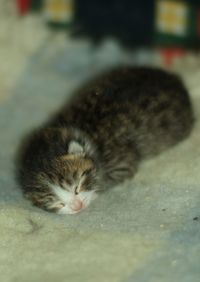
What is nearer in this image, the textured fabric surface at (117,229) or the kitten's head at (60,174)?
the textured fabric surface at (117,229)

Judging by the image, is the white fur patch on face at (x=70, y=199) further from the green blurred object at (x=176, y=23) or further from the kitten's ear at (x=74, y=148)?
the green blurred object at (x=176, y=23)

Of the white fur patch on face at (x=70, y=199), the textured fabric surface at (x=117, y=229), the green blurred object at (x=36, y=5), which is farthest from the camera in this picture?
the green blurred object at (x=36, y=5)

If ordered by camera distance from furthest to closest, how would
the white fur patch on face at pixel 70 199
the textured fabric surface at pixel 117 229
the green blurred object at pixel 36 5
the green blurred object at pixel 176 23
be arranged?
the green blurred object at pixel 36 5
the green blurred object at pixel 176 23
the white fur patch on face at pixel 70 199
the textured fabric surface at pixel 117 229

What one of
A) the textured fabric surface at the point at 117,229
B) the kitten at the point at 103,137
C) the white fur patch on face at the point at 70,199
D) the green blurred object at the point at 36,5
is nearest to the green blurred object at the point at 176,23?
the textured fabric surface at the point at 117,229

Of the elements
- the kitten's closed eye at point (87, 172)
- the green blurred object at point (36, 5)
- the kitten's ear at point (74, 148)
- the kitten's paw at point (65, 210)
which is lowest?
the kitten's paw at point (65, 210)

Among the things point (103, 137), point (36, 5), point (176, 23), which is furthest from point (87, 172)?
point (36, 5)

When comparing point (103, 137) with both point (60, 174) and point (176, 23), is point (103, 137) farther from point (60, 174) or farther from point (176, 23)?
point (176, 23)

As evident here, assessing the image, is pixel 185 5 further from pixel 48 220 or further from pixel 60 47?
pixel 48 220
